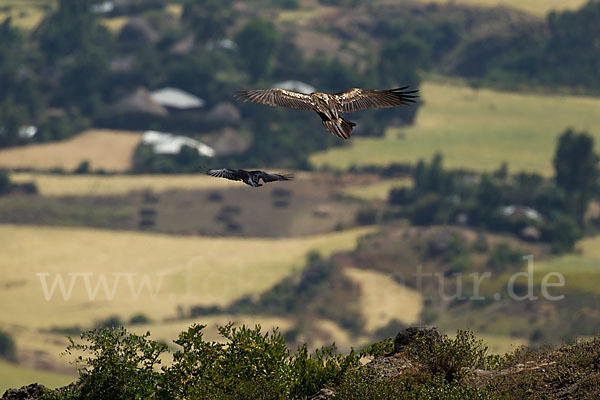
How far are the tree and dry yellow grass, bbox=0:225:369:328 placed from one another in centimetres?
3621

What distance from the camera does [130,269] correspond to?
146 m

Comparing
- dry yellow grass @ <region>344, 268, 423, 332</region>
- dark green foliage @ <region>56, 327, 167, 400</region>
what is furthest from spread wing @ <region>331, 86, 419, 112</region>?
dry yellow grass @ <region>344, 268, 423, 332</region>

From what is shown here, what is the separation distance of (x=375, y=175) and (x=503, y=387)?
6298 inches

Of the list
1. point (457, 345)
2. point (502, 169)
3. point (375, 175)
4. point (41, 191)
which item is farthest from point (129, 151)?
point (457, 345)

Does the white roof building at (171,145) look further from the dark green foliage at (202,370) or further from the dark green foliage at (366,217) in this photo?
the dark green foliage at (202,370)

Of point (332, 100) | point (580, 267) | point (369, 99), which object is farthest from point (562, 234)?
point (332, 100)

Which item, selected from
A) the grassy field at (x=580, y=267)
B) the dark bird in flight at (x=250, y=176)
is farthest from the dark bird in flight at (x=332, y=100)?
the grassy field at (x=580, y=267)

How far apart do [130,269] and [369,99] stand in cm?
12203

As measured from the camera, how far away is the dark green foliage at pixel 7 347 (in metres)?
119

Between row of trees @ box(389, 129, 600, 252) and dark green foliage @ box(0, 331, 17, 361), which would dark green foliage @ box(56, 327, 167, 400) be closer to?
dark green foliage @ box(0, 331, 17, 361)

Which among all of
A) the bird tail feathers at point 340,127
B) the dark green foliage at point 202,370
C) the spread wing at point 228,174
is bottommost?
the dark green foliage at point 202,370

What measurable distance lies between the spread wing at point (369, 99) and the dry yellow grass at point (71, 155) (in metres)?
161

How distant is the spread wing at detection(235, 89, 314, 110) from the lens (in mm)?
25859

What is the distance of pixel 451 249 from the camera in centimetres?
15612
